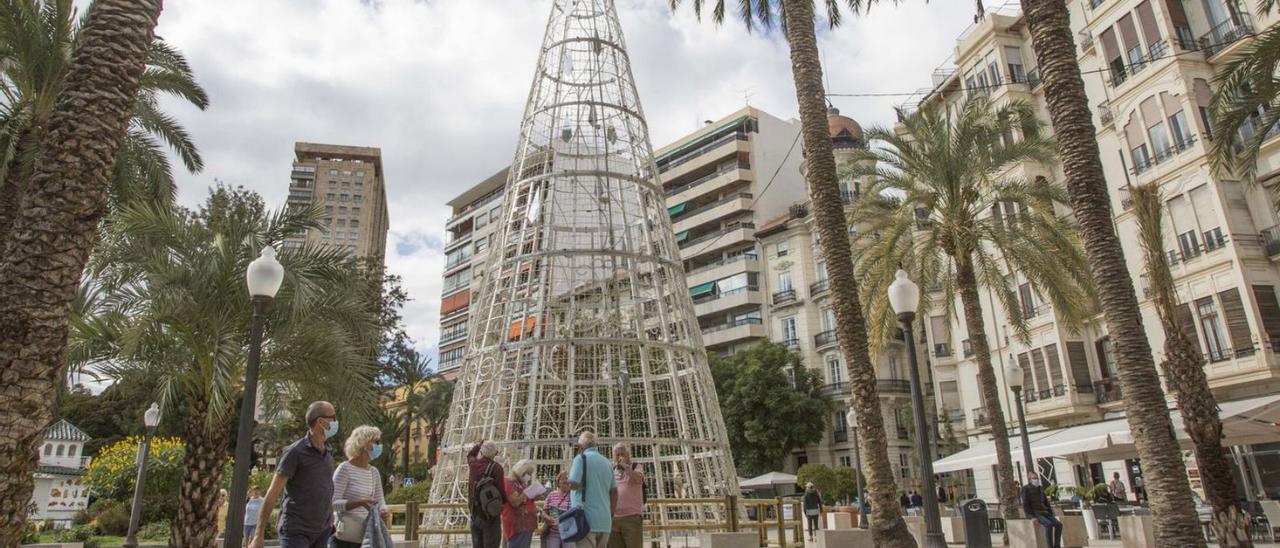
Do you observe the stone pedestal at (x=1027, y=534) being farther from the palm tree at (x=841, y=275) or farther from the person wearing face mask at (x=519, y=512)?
the person wearing face mask at (x=519, y=512)

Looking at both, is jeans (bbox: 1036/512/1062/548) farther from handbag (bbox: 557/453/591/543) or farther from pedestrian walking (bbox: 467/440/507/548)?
pedestrian walking (bbox: 467/440/507/548)

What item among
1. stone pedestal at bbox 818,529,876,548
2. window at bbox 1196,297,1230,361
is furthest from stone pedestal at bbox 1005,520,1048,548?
window at bbox 1196,297,1230,361

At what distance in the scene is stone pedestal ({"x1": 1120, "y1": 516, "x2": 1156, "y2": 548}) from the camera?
39.9 ft

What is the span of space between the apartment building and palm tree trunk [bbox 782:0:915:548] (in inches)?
367

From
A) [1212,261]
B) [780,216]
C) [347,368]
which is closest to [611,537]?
[347,368]

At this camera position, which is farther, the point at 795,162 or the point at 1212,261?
the point at 795,162

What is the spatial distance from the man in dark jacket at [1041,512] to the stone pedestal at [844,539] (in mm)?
2714

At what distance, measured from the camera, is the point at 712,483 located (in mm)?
12742

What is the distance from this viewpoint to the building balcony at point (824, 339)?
136ft

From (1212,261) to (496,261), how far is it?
65.1 feet

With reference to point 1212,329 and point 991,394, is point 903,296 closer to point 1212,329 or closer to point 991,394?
point 991,394

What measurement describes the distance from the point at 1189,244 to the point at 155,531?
95.7 ft

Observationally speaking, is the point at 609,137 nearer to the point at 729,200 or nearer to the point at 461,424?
the point at 461,424

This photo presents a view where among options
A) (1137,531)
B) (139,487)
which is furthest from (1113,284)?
(139,487)
